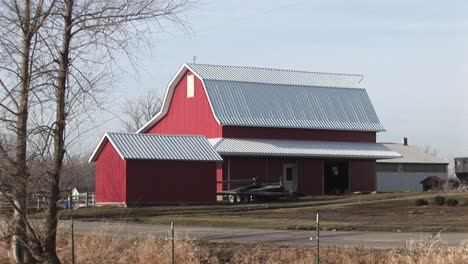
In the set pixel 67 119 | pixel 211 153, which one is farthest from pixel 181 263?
pixel 211 153

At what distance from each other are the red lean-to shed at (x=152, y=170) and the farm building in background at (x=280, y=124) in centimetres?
245

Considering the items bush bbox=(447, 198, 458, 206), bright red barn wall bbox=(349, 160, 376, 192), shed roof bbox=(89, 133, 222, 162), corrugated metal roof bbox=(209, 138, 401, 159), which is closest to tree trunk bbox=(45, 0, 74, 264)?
bush bbox=(447, 198, 458, 206)

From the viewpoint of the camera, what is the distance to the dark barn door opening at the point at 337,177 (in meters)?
60.2

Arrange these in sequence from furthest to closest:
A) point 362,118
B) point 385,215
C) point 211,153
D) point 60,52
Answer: point 362,118, point 211,153, point 385,215, point 60,52

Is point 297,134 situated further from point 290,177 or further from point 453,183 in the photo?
point 453,183

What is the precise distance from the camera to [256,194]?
50625mm

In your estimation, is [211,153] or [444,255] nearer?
[444,255]

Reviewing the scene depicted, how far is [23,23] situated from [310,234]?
445 inches

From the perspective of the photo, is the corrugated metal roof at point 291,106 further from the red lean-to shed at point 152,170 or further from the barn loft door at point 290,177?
the red lean-to shed at point 152,170

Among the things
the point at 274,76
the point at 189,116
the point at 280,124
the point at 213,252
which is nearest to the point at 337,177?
the point at 280,124

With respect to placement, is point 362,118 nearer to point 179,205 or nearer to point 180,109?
point 180,109

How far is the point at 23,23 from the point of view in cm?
1575

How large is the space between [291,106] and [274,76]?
3963 millimetres

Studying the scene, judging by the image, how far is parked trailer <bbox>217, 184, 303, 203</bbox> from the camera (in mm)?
50794
